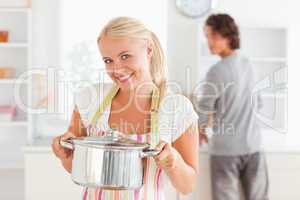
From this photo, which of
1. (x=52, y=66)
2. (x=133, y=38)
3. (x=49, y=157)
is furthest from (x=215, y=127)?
(x=133, y=38)

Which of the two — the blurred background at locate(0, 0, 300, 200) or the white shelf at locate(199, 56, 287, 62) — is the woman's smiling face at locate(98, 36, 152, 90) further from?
the white shelf at locate(199, 56, 287, 62)

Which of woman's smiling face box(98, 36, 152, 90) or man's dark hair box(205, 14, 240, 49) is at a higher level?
man's dark hair box(205, 14, 240, 49)

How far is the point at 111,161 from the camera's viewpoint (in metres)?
0.99

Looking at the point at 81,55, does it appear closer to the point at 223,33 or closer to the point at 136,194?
the point at 223,33

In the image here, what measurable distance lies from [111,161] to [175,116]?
0.19 metres

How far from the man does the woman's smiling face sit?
116cm

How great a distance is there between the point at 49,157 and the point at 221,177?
2.60 feet

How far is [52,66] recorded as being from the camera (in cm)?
289

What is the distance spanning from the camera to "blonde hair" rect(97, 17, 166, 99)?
1029 mm

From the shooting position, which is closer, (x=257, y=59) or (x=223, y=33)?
(x=223, y=33)

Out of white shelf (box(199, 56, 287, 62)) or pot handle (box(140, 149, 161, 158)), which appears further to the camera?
white shelf (box(199, 56, 287, 62))

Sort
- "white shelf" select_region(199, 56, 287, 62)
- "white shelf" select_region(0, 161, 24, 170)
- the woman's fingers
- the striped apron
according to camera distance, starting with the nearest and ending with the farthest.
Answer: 1. the woman's fingers
2. the striped apron
3. "white shelf" select_region(0, 161, 24, 170)
4. "white shelf" select_region(199, 56, 287, 62)

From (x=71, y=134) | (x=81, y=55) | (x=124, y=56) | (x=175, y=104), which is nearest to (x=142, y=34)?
(x=124, y=56)

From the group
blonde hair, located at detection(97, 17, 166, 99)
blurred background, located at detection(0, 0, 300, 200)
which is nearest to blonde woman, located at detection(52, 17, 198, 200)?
blonde hair, located at detection(97, 17, 166, 99)
